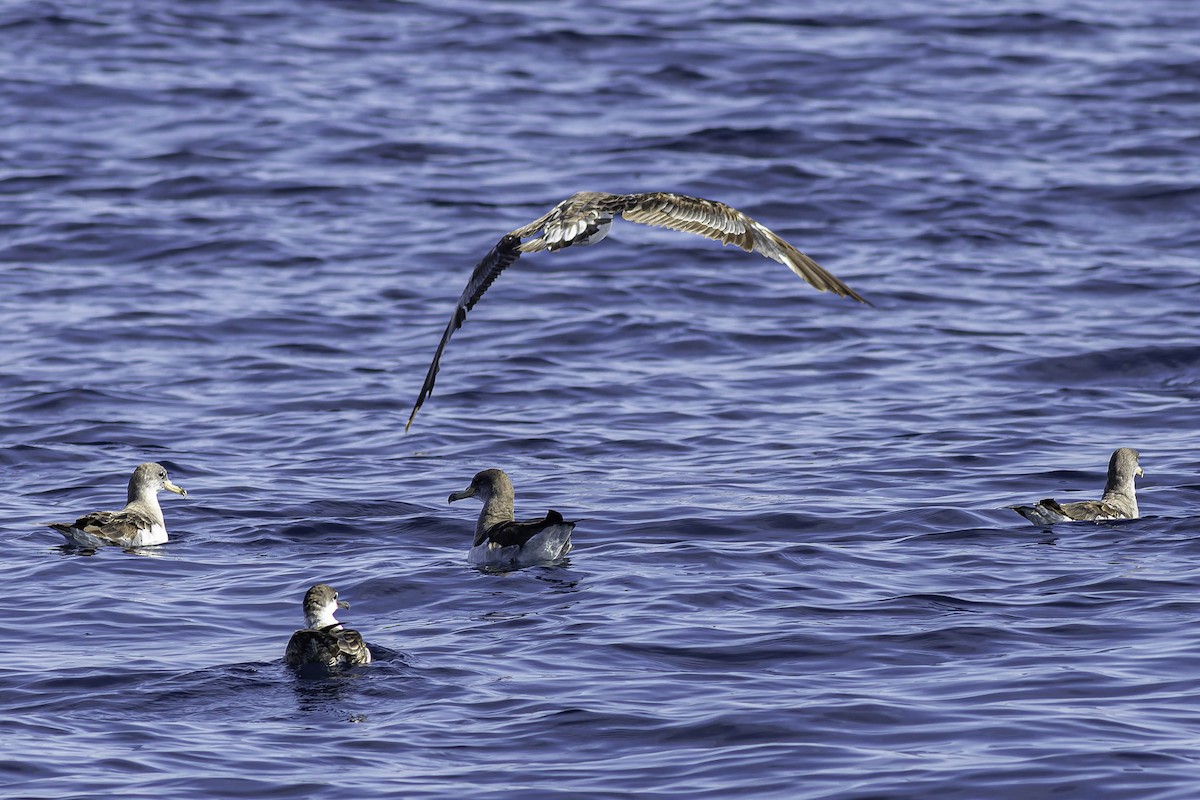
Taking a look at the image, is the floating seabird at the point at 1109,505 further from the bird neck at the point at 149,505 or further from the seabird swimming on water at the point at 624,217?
the bird neck at the point at 149,505

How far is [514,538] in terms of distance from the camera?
11.2 metres

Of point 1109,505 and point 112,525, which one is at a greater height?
point 112,525

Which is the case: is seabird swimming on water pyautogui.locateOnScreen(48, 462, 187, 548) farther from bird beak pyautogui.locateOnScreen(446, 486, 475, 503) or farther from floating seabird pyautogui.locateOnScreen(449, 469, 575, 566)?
floating seabird pyautogui.locateOnScreen(449, 469, 575, 566)

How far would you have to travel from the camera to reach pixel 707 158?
24.2 m

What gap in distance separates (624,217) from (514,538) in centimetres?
210

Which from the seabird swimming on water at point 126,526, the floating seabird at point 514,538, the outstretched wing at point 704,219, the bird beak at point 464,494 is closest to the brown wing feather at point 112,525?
the seabird swimming on water at point 126,526

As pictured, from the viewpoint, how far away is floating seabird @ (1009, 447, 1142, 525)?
1165 centimetres

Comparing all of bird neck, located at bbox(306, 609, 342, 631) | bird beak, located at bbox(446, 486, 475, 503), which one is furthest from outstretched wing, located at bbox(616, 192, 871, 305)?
bird neck, located at bbox(306, 609, 342, 631)

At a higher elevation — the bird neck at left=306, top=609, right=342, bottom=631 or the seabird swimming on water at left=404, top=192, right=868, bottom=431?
the seabird swimming on water at left=404, top=192, right=868, bottom=431

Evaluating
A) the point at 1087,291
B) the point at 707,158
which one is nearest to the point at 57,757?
the point at 1087,291

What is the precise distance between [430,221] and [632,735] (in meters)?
14.9

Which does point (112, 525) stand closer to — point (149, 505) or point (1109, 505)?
point (149, 505)

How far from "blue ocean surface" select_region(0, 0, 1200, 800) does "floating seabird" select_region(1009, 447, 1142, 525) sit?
13cm

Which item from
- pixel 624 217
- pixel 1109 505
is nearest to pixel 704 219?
pixel 624 217
